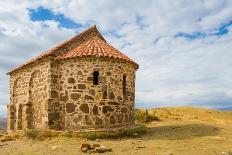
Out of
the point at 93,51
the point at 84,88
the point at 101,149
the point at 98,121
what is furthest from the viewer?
the point at 93,51

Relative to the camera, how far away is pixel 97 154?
12312 mm

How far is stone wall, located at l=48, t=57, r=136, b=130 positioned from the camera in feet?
56.0

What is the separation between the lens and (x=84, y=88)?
17.2 metres

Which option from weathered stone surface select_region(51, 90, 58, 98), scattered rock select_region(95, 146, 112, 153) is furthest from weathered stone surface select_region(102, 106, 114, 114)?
scattered rock select_region(95, 146, 112, 153)

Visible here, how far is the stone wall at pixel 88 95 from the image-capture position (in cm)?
1708

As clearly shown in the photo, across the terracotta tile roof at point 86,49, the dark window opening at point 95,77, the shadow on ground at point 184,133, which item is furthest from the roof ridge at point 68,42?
the shadow on ground at point 184,133

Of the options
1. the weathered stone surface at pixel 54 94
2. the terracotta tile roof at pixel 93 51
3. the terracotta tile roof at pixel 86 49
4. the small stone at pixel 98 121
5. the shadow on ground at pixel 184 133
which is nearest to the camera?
the shadow on ground at pixel 184 133

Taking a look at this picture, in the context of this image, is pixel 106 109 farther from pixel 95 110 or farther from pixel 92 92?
pixel 92 92

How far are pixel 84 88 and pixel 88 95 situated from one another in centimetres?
42

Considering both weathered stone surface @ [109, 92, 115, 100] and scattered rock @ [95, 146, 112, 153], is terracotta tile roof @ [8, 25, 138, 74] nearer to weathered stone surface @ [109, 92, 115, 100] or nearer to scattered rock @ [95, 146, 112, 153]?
weathered stone surface @ [109, 92, 115, 100]

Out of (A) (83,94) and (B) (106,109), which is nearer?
(A) (83,94)

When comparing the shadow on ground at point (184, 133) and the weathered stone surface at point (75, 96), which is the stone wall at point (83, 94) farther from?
the shadow on ground at point (184, 133)

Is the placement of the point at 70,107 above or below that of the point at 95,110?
above

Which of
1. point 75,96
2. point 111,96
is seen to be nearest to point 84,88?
point 75,96
